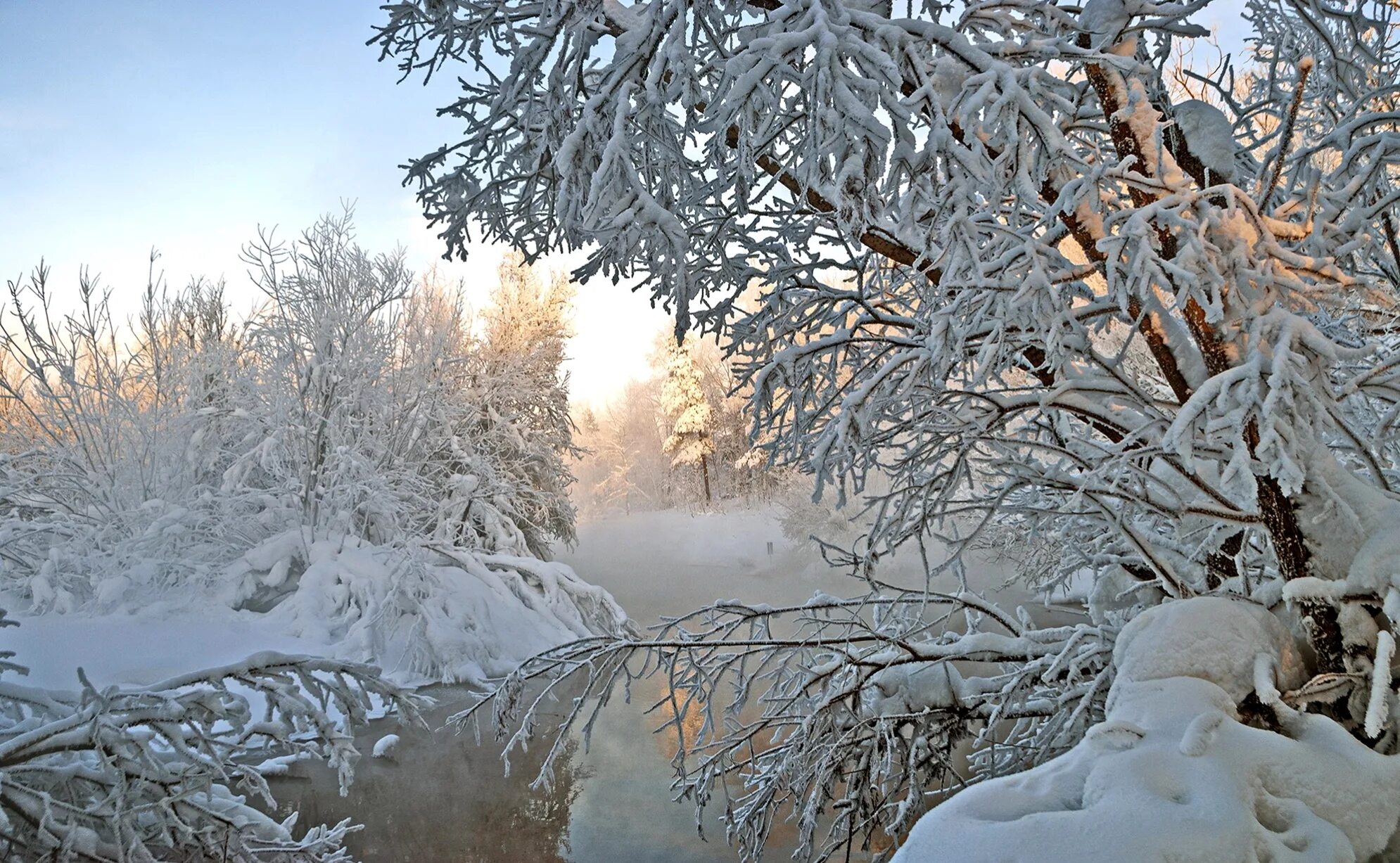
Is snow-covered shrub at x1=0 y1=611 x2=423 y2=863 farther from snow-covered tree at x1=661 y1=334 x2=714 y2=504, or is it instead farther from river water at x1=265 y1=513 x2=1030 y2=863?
snow-covered tree at x1=661 y1=334 x2=714 y2=504

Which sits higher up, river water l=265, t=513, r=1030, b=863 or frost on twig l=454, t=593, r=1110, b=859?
frost on twig l=454, t=593, r=1110, b=859

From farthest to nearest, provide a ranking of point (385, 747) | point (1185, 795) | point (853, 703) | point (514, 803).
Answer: point (385, 747) < point (514, 803) < point (853, 703) < point (1185, 795)

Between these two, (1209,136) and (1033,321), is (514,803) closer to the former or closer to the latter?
(1033,321)

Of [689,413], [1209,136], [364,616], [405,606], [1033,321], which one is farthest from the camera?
[689,413]

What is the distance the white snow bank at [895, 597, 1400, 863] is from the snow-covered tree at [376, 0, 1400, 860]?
0.4 inches

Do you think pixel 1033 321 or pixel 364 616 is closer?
pixel 1033 321

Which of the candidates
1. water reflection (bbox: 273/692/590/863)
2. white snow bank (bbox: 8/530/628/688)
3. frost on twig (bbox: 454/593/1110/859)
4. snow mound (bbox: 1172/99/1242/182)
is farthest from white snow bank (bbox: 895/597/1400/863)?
white snow bank (bbox: 8/530/628/688)

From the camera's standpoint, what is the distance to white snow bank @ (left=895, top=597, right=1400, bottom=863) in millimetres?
1667

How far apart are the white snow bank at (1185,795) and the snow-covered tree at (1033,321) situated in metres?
0.01

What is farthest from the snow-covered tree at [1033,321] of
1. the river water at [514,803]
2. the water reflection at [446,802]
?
the water reflection at [446,802]

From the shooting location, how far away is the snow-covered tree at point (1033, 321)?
2035mm

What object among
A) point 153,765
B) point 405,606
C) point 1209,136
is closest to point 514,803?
point 153,765

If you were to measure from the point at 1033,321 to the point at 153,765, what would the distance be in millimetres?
3554

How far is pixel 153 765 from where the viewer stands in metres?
3.15
